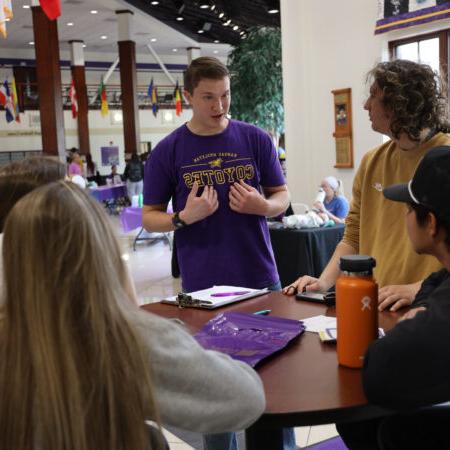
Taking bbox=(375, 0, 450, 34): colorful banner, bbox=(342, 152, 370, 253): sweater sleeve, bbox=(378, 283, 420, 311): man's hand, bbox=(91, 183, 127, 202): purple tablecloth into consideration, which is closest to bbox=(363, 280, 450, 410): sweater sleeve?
bbox=(378, 283, 420, 311): man's hand

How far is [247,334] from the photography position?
4.80 feet

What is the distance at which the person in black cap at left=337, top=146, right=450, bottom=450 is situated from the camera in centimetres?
108

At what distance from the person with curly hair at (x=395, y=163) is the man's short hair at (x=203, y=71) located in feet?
1.94

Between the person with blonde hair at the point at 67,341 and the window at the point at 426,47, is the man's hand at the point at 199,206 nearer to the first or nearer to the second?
the person with blonde hair at the point at 67,341

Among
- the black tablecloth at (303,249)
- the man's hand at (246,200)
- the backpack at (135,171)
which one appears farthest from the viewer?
the backpack at (135,171)

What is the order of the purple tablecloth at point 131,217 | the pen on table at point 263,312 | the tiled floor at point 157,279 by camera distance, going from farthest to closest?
the purple tablecloth at point 131,217 → the tiled floor at point 157,279 → the pen on table at point 263,312

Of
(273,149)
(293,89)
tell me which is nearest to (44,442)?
(273,149)

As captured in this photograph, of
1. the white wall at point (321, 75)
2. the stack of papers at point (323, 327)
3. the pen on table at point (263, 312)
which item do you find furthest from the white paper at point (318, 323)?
the white wall at point (321, 75)

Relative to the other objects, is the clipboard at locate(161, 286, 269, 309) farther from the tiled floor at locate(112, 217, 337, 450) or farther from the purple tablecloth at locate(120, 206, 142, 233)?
the purple tablecloth at locate(120, 206, 142, 233)

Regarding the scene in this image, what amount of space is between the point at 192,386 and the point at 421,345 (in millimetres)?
420

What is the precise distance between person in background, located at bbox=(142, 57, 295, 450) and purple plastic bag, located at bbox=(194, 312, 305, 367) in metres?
0.72

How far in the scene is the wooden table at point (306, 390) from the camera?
1104mm

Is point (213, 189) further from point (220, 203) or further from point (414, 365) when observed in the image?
point (414, 365)

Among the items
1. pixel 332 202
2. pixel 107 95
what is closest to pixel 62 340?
pixel 332 202
